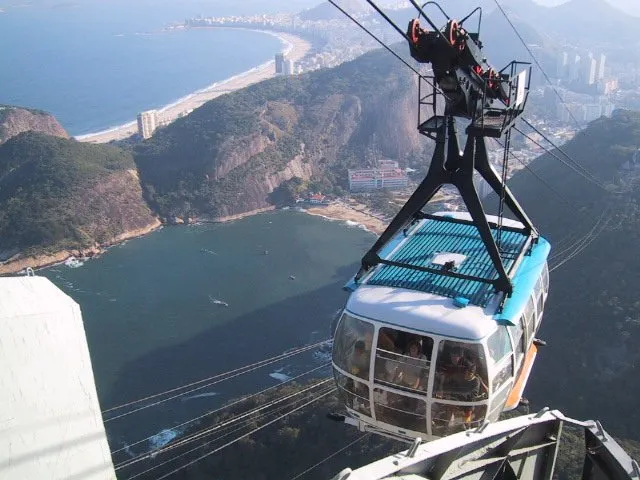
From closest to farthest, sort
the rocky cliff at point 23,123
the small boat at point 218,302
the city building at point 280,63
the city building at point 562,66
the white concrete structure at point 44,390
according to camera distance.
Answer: the white concrete structure at point 44,390 → the small boat at point 218,302 → the rocky cliff at point 23,123 → the city building at point 280,63 → the city building at point 562,66

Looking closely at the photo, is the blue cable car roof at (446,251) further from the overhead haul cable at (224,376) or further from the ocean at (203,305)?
the overhead haul cable at (224,376)

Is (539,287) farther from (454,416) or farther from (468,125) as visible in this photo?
(454,416)

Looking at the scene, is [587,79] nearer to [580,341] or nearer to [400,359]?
[580,341]

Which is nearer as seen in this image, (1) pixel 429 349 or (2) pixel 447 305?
(1) pixel 429 349

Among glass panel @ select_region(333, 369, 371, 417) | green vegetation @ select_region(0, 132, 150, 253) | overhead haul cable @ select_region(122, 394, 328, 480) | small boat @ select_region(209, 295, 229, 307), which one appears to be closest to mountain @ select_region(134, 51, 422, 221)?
green vegetation @ select_region(0, 132, 150, 253)

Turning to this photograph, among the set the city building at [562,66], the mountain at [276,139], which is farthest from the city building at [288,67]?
the city building at [562,66]

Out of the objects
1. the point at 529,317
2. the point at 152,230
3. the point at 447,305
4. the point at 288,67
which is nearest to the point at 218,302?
the point at 152,230
